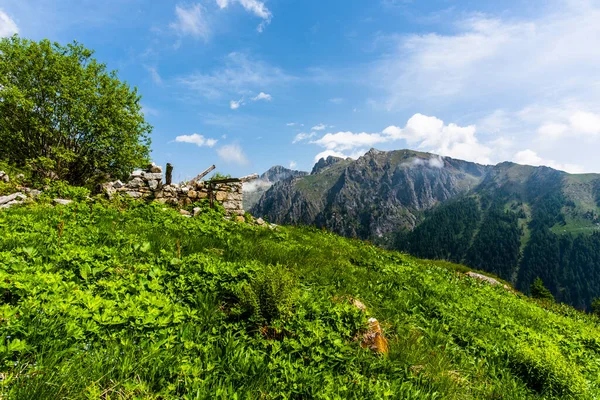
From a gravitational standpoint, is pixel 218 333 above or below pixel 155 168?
below

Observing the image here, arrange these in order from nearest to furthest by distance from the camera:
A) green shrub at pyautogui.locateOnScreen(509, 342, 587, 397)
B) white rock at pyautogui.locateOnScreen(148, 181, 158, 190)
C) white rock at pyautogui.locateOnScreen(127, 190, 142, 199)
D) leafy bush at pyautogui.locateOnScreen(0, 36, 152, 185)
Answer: green shrub at pyautogui.locateOnScreen(509, 342, 587, 397) → white rock at pyautogui.locateOnScreen(127, 190, 142, 199) → white rock at pyautogui.locateOnScreen(148, 181, 158, 190) → leafy bush at pyautogui.locateOnScreen(0, 36, 152, 185)

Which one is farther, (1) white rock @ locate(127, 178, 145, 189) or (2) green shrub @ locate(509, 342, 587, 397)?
(1) white rock @ locate(127, 178, 145, 189)

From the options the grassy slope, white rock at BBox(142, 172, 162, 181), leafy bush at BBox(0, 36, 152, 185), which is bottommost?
the grassy slope

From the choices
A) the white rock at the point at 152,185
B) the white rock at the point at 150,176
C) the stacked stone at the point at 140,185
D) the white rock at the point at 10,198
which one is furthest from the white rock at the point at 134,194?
the white rock at the point at 10,198

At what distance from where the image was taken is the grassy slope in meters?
3.28

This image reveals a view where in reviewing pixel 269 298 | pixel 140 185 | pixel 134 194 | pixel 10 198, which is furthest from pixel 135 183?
pixel 269 298

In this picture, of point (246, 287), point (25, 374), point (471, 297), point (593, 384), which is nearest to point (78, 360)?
point (25, 374)

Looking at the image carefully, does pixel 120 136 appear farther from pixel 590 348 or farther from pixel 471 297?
pixel 590 348

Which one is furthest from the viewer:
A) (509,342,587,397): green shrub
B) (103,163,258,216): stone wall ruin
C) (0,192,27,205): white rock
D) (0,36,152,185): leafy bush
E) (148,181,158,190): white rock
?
(0,36,152,185): leafy bush

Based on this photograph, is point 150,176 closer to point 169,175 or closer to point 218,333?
point 169,175

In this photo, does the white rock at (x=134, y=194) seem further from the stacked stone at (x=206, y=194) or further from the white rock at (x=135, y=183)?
the stacked stone at (x=206, y=194)

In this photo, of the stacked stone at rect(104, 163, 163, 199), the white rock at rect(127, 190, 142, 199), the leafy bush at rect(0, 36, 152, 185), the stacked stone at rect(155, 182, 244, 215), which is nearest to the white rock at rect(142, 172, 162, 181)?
the stacked stone at rect(104, 163, 163, 199)

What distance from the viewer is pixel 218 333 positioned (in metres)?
4.61

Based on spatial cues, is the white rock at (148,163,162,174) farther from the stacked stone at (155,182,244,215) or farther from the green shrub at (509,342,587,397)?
the green shrub at (509,342,587,397)
